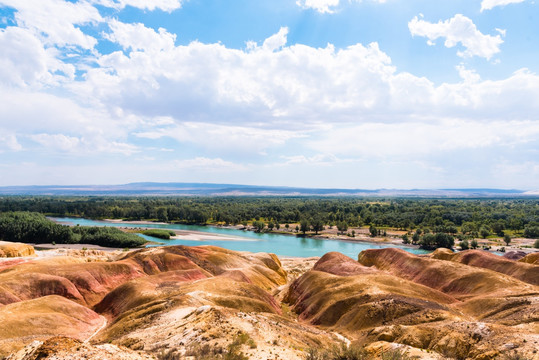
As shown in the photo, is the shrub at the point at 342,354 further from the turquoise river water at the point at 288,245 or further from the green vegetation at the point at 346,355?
the turquoise river water at the point at 288,245

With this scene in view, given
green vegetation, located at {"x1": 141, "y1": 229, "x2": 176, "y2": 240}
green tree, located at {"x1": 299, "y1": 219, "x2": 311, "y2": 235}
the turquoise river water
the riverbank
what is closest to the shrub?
the turquoise river water

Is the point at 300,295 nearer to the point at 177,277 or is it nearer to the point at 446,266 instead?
the point at 177,277

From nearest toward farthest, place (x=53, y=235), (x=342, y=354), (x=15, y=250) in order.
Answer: (x=342, y=354)
(x=15, y=250)
(x=53, y=235)

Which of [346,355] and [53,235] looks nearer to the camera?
[346,355]

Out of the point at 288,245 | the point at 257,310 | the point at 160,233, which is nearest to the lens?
the point at 257,310

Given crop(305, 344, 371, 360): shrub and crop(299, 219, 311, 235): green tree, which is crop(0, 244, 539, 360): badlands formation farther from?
crop(299, 219, 311, 235): green tree

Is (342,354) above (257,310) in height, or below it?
above

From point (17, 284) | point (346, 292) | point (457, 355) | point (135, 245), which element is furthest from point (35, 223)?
point (457, 355)

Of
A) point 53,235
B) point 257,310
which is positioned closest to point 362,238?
point 257,310

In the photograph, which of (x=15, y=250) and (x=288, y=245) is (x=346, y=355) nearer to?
(x=15, y=250)
